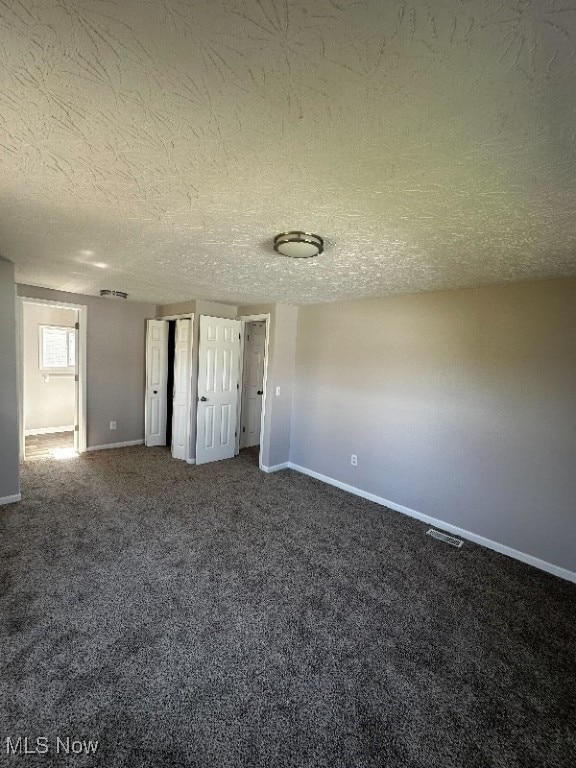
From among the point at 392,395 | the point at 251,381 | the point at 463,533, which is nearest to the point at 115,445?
the point at 251,381

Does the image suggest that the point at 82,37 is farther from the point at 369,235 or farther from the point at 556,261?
the point at 556,261

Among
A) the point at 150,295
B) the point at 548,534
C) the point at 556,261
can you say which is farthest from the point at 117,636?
the point at 150,295

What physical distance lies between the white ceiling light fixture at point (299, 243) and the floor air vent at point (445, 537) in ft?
9.00

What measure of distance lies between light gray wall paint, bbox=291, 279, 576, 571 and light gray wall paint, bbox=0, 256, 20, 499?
320 cm

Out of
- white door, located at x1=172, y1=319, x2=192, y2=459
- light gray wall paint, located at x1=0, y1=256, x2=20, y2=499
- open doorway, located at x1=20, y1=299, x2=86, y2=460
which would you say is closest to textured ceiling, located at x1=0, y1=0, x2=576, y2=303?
light gray wall paint, located at x1=0, y1=256, x2=20, y2=499

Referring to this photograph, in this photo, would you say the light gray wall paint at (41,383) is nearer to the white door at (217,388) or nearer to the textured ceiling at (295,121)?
the white door at (217,388)

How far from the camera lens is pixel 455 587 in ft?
8.08

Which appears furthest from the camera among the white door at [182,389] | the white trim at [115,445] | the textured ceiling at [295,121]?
the white trim at [115,445]

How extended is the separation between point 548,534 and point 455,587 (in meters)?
0.95

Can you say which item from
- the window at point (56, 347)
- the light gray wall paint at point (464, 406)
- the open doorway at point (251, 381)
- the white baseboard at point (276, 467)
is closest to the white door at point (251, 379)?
the open doorway at point (251, 381)

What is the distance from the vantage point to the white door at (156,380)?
5.41m

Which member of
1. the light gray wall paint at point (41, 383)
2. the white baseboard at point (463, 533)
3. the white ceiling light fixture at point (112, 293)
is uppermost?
the white ceiling light fixture at point (112, 293)

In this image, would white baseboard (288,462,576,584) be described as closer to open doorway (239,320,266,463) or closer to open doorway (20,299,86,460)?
open doorway (239,320,266,463)

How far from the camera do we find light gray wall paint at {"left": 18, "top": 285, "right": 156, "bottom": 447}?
5.04 m
